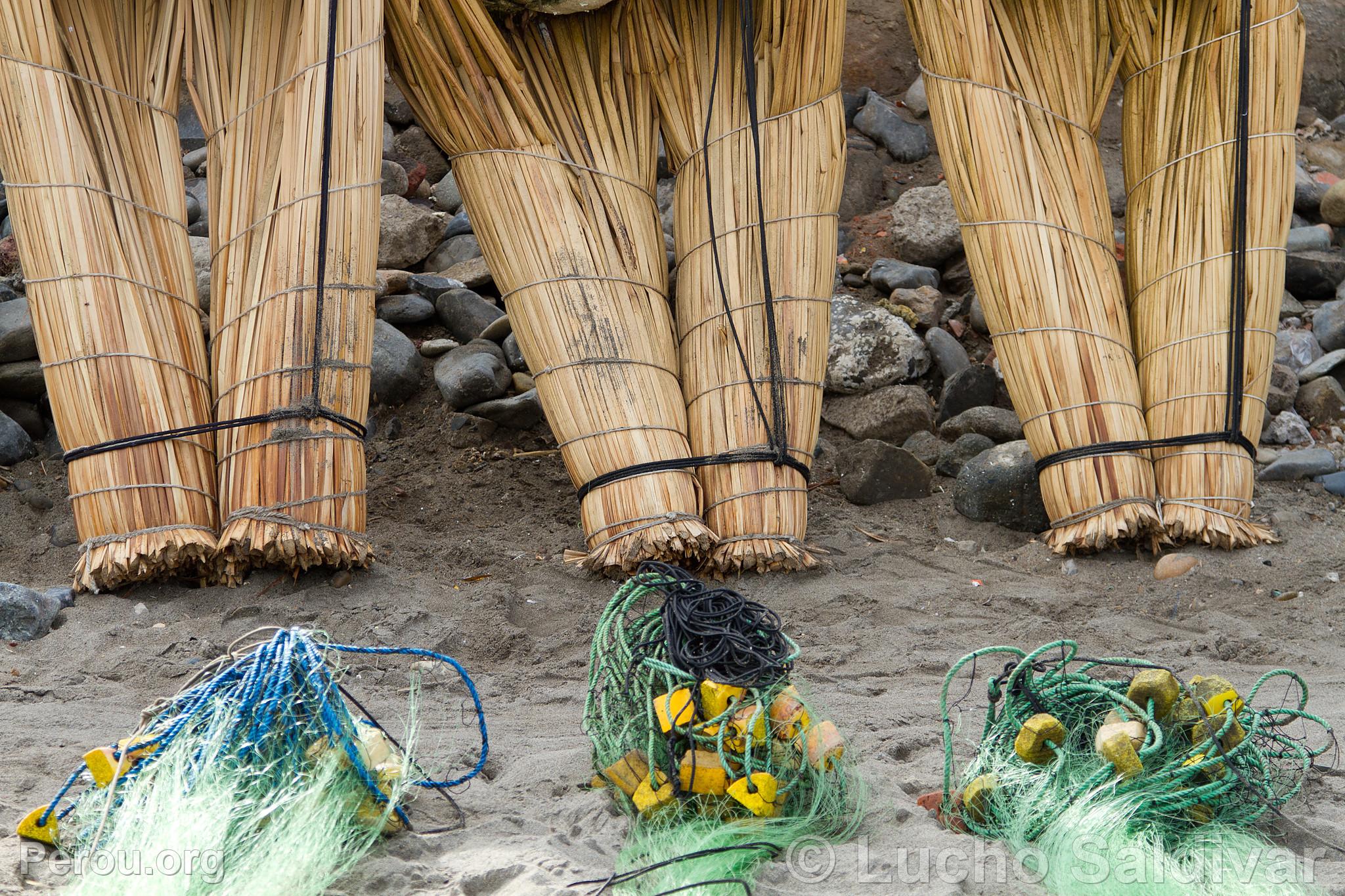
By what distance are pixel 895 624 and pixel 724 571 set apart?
1.90ft

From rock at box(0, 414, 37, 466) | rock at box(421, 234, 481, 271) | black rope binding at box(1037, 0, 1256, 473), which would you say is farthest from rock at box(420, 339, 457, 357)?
black rope binding at box(1037, 0, 1256, 473)

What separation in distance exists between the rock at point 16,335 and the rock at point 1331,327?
16.8ft

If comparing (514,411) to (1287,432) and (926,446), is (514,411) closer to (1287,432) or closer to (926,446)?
(926,446)

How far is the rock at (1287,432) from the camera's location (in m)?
4.94

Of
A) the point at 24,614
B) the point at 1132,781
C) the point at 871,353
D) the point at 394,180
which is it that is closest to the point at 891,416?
the point at 871,353

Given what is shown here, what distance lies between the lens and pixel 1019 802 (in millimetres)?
2227

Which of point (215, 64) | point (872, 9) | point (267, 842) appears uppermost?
point (872, 9)

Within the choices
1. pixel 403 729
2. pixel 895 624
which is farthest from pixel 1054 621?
pixel 403 729

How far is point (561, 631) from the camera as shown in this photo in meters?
3.53

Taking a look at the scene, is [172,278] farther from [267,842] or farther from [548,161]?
[267,842]

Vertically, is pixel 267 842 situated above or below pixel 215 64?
below

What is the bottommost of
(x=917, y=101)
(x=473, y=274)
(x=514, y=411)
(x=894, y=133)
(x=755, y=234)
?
(x=514, y=411)

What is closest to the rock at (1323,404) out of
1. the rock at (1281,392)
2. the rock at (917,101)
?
the rock at (1281,392)

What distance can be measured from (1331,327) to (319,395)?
14.2 ft
